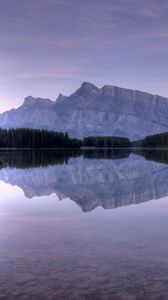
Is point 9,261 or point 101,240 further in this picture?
point 101,240

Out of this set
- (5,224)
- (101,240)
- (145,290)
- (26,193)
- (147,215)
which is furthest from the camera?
(26,193)

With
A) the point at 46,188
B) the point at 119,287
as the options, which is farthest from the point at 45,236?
the point at 46,188

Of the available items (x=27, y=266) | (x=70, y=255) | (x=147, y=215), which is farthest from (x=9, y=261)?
(x=147, y=215)

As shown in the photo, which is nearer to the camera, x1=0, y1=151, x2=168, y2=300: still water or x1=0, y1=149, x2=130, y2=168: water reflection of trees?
x1=0, y1=151, x2=168, y2=300: still water

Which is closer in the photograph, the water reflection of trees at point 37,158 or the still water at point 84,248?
the still water at point 84,248

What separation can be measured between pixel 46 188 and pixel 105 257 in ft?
81.8

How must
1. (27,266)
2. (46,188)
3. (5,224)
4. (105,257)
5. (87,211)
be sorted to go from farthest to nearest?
(46,188), (87,211), (5,224), (105,257), (27,266)

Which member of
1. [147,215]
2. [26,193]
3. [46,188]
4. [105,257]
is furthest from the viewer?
[46,188]

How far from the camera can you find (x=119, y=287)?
1149cm

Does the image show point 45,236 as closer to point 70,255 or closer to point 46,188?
point 70,255

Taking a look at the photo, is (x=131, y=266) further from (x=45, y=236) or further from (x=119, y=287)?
(x=45, y=236)

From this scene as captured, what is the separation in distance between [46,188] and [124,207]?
13.8 metres

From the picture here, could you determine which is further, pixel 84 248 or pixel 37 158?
pixel 37 158

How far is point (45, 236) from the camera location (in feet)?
59.0
